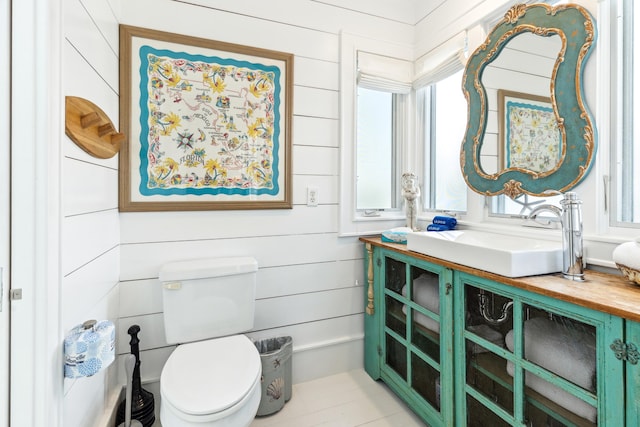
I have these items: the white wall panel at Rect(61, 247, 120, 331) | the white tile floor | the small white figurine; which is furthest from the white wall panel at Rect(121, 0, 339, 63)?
the white tile floor

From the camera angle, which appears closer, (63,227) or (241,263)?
(63,227)

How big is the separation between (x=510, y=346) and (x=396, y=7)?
214 cm

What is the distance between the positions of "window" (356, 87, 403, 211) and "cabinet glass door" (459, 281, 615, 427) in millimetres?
1038

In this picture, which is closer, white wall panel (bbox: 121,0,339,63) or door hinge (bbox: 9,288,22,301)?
door hinge (bbox: 9,288,22,301)

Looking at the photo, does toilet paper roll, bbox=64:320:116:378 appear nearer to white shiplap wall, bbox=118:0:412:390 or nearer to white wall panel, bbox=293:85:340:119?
white shiplap wall, bbox=118:0:412:390

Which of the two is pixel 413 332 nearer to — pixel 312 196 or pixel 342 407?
pixel 342 407

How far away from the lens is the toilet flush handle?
148 centimetres

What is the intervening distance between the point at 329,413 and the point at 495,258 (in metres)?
1.21

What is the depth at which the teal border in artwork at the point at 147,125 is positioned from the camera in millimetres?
1570

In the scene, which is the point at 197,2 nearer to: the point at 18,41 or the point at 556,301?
the point at 18,41

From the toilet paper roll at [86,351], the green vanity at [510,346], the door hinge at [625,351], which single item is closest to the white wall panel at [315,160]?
the green vanity at [510,346]

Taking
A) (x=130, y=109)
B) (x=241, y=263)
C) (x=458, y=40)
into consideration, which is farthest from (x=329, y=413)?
(x=458, y=40)

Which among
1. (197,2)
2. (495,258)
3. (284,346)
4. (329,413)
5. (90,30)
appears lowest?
(329,413)

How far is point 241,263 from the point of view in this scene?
1602mm
